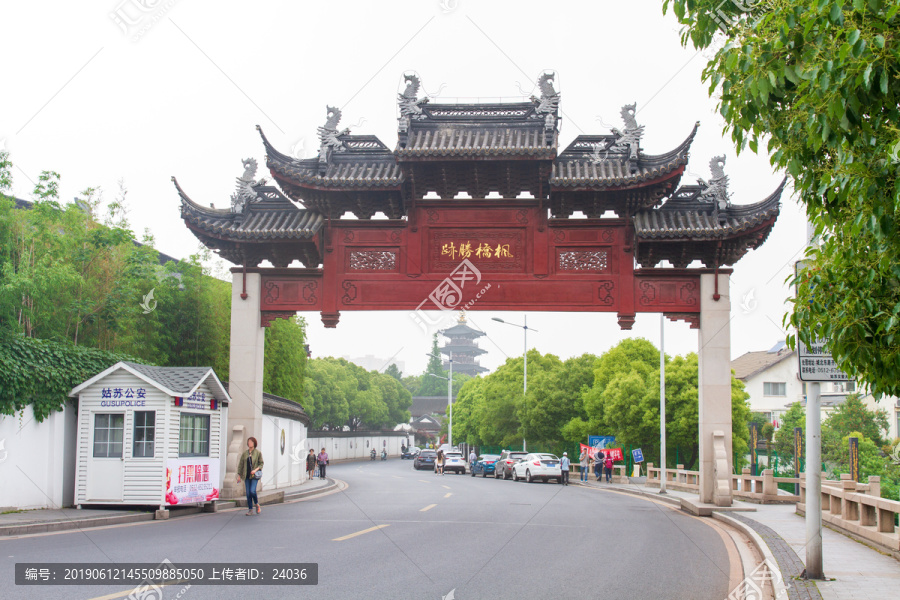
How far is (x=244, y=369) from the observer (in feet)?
62.6

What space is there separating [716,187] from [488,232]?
555cm

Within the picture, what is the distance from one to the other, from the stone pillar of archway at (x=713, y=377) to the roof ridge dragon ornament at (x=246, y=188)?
1127 centimetres

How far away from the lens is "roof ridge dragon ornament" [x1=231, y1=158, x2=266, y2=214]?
19531 millimetres

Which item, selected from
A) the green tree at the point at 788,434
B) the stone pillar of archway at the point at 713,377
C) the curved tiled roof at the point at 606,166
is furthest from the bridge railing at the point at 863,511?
the green tree at the point at 788,434

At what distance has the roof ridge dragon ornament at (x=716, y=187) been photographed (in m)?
18.6

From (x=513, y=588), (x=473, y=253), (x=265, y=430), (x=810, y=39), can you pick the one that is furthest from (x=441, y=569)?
(x=265, y=430)

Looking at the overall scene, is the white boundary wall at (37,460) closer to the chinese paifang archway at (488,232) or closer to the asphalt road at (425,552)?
the asphalt road at (425,552)

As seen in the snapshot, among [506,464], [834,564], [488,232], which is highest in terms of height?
[488,232]

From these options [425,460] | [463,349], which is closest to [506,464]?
[425,460]

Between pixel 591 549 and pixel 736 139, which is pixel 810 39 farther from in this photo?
pixel 591 549

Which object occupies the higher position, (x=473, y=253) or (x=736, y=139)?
(x=473, y=253)

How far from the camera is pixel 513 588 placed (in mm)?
8180

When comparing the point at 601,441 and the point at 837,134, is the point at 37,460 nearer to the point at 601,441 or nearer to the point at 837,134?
the point at 837,134

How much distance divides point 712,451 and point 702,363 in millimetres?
2051
